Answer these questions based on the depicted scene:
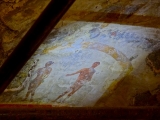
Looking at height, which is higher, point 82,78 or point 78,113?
point 78,113

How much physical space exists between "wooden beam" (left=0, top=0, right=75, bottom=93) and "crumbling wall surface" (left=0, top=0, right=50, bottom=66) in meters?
1.76

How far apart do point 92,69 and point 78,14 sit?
1592mm

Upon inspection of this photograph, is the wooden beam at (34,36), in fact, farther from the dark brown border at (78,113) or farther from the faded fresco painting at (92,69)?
the faded fresco painting at (92,69)

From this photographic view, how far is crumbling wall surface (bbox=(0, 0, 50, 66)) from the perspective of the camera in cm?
383

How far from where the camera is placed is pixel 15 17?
158 inches

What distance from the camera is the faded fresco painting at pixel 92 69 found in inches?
194

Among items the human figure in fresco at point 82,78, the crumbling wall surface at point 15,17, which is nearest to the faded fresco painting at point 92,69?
the human figure in fresco at point 82,78

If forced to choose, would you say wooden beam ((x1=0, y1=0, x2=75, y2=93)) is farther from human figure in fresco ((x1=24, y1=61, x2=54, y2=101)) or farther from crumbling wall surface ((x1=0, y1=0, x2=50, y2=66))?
human figure in fresco ((x1=24, y1=61, x2=54, y2=101))

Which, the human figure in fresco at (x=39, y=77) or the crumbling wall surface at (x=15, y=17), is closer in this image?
the crumbling wall surface at (x=15, y=17)

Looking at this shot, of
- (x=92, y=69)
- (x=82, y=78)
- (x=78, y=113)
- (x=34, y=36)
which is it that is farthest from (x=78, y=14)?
A: (x=78, y=113)

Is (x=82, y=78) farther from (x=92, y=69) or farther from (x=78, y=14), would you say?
(x=78, y=14)

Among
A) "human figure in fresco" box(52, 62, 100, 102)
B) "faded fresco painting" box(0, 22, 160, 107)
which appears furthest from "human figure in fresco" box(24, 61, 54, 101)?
"human figure in fresco" box(52, 62, 100, 102)

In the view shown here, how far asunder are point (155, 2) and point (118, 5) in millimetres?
498

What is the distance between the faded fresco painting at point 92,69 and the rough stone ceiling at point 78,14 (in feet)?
0.61
